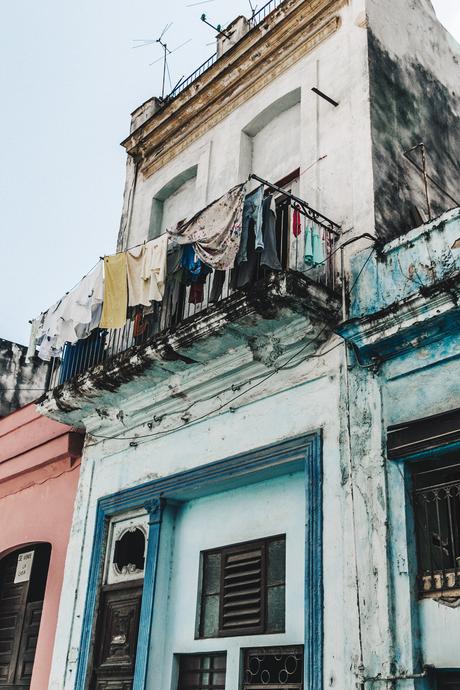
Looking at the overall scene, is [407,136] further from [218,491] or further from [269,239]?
[218,491]

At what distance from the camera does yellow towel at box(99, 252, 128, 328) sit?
7.69 metres

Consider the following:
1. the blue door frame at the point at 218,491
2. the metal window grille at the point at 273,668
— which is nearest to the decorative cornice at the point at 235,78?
the blue door frame at the point at 218,491

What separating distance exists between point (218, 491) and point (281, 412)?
1119 mm

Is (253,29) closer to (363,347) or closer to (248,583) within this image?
(363,347)

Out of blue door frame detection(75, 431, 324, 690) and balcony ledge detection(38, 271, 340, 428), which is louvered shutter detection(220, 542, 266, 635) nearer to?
blue door frame detection(75, 431, 324, 690)

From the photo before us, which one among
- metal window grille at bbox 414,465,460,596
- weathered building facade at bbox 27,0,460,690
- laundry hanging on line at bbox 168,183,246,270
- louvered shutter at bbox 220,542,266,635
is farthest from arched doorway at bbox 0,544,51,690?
metal window grille at bbox 414,465,460,596

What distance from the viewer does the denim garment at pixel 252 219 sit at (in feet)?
21.6

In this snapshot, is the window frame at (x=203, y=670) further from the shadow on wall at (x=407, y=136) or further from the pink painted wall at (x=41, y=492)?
the shadow on wall at (x=407, y=136)

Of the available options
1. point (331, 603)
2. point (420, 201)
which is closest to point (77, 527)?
point (331, 603)

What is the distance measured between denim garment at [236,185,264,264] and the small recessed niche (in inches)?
121

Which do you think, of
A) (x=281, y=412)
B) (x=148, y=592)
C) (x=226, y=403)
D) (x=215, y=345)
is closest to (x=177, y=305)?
(x=215, y=345)

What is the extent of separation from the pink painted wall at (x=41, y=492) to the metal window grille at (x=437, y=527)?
4700 mm

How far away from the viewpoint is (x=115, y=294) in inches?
305

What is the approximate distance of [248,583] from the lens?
6469mm
